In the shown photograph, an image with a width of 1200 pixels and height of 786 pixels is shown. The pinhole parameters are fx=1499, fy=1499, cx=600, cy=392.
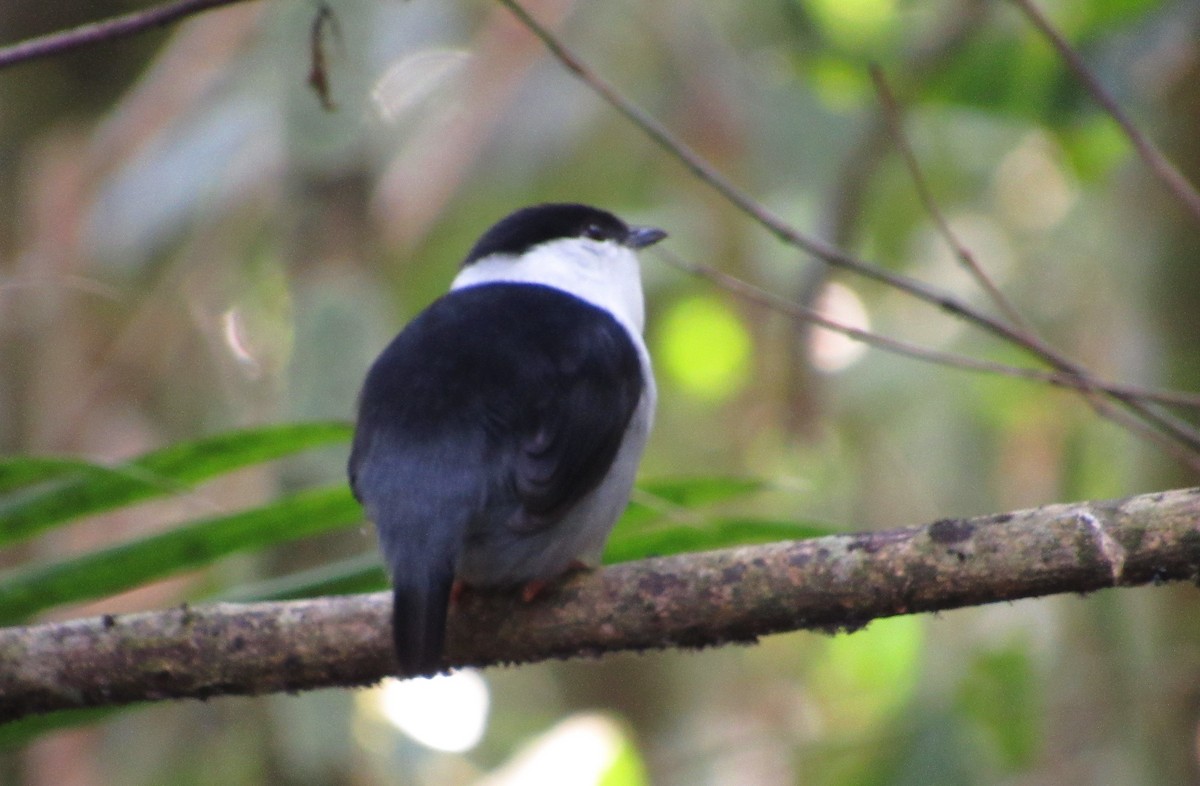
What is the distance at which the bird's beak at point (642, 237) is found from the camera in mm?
4230

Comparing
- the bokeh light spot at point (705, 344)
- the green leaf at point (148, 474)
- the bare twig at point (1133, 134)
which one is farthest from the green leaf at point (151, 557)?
the bokeh light spot at point (705, 344)

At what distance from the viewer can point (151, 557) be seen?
2783mm

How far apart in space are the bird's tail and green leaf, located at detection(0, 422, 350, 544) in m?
0.33

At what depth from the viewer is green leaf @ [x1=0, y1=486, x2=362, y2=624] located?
2717 mm

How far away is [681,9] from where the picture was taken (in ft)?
23.2

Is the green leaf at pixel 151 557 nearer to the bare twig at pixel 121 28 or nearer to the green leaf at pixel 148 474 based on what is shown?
the green leaf at pixel 148 474

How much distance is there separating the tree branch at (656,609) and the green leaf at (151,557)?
91 mm

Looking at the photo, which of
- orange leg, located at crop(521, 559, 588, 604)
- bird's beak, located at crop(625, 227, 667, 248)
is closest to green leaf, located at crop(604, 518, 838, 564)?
orange leg, located at crop(521, 559, 588, 604)

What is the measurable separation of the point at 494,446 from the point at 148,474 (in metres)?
0.66

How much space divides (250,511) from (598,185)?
4.94 metres

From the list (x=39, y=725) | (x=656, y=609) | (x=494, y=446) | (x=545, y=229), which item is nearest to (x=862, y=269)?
(x=494, y=446)

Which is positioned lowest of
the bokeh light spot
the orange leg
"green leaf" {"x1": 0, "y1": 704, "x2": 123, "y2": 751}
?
the bokeh light spot

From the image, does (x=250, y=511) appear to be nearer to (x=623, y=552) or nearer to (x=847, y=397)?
(x=623, y=552)

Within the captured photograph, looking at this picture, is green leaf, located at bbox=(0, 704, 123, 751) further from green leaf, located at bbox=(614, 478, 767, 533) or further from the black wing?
green leaf, located at bbox=(614, 478, 767, 533)
